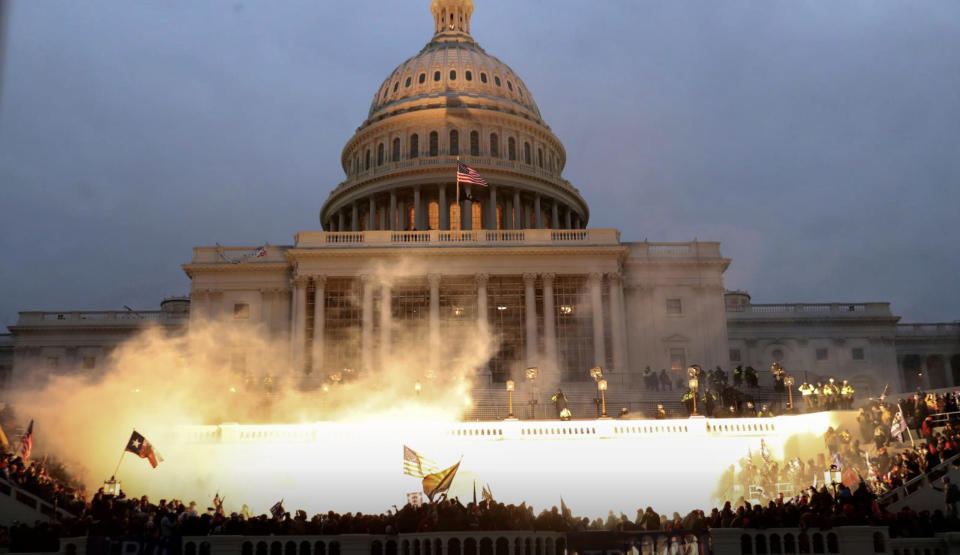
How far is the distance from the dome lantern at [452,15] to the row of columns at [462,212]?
84.4ft

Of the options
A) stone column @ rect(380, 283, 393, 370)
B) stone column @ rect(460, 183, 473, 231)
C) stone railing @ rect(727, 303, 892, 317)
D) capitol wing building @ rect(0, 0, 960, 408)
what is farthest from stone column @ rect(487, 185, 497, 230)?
stone column @ rect(380, 283, 393, 370)

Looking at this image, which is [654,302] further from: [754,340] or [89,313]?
[89,313]

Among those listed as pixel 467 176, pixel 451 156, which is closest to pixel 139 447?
pixel 467 176

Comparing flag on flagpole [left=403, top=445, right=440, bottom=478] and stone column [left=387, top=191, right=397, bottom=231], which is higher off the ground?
stone column [left=387, top=191, right=397, bottom=231]

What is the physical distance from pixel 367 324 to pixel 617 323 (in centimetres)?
1478

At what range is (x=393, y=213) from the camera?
76188 millimetres

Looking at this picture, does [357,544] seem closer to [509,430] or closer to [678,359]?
[509,430]

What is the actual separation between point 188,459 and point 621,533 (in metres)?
19.8

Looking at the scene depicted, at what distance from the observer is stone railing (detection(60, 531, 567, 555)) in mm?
20359

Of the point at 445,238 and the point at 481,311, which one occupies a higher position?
the point at 445,238

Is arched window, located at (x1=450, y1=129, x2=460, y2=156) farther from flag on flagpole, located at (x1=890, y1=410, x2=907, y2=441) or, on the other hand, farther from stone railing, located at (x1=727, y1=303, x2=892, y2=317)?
flag on flagpole, located at (x1=890, y1=410, x2=907, y2=441)

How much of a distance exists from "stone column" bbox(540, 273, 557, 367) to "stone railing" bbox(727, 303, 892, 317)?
21940mm

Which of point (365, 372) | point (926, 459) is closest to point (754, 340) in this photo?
point (365, 372)

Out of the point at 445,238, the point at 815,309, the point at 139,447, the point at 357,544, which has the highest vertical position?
the point at 445,238
